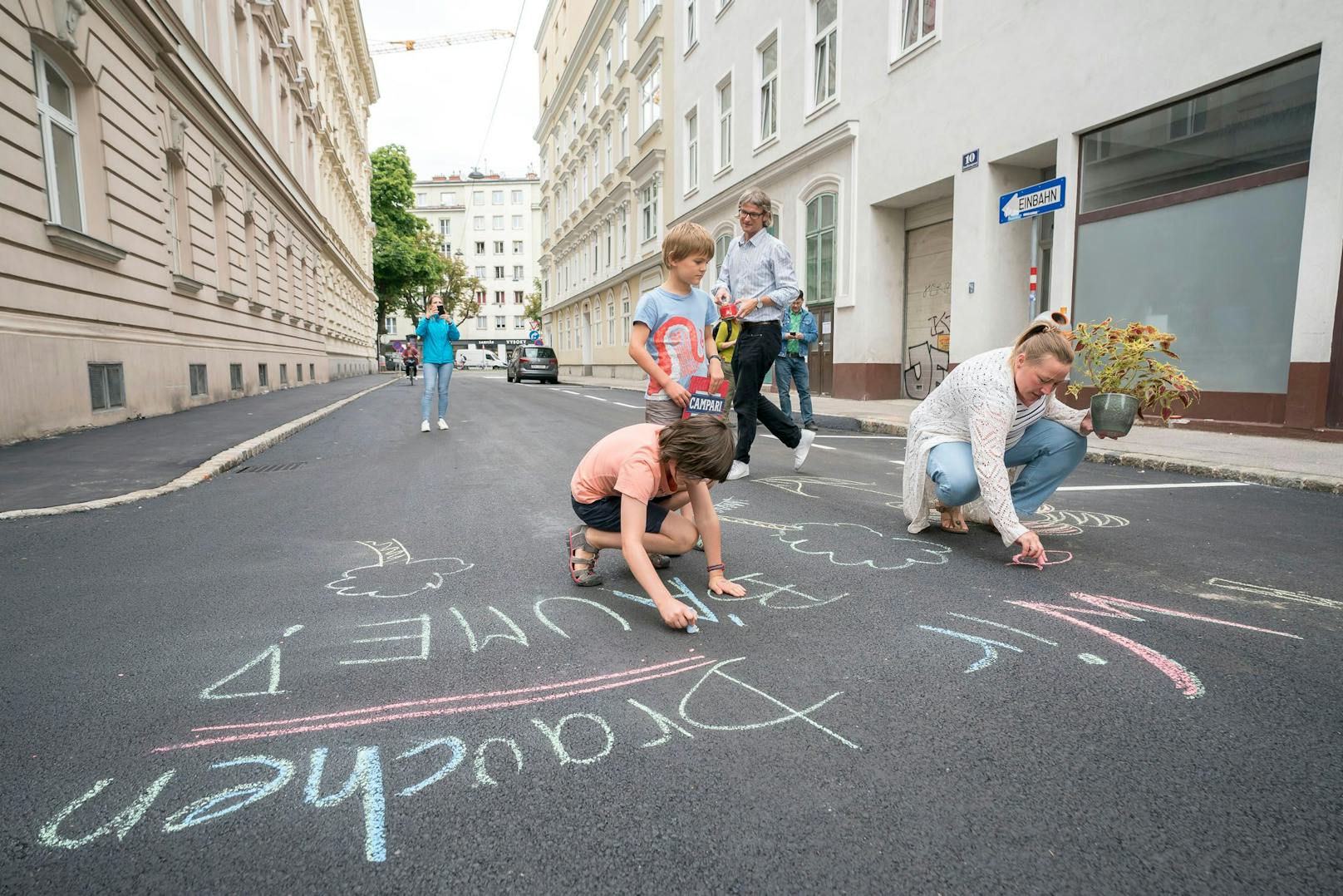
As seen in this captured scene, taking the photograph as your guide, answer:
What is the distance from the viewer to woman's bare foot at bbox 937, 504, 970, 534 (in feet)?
13.5

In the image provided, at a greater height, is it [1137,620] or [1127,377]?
[1127,377]

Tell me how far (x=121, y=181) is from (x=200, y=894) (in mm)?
11940

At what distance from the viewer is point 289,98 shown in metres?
22.8

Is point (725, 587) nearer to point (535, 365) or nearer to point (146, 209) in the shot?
point (146, 209)

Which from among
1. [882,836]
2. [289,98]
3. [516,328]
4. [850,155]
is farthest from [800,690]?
[516,328]

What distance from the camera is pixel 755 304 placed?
539 centimetres

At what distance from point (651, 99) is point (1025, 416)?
1020 inches

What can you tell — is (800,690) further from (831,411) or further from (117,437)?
(831,411)

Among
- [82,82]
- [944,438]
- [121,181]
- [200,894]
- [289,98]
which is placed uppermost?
[289,98]

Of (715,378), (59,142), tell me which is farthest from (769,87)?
(715,378)

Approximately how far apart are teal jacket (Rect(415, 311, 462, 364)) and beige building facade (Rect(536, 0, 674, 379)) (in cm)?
1352

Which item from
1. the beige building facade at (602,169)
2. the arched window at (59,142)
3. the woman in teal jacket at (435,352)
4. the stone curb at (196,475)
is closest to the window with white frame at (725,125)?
the beige building facade at (602,169)

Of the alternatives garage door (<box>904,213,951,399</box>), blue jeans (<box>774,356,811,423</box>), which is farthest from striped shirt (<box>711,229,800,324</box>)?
garage door (<box>904,213,951,399</box>)

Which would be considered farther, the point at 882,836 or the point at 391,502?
the point at 391,502
